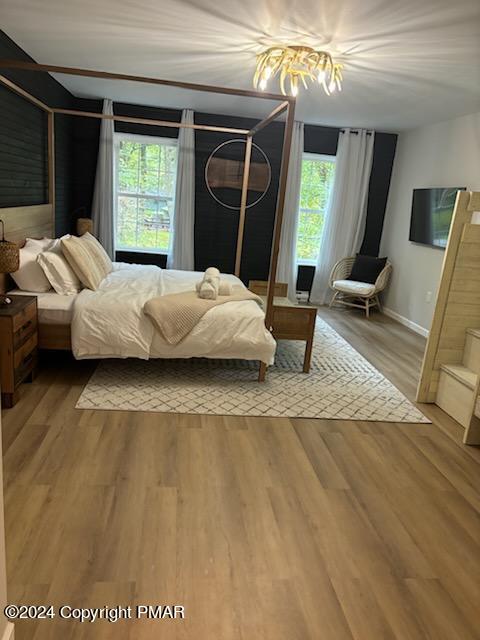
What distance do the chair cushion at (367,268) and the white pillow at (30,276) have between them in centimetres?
435

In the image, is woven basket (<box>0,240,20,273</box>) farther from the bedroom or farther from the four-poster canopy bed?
the four-poster canopy bed

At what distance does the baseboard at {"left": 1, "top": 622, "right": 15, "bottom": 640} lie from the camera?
1.34 m

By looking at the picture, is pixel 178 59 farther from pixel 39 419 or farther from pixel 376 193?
pixel 376 193

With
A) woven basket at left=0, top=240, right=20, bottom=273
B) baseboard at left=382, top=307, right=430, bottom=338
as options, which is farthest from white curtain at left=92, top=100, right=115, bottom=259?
baseboard at left=382, top=307, right=430, bottom=338

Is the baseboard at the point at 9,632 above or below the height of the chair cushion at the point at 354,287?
below

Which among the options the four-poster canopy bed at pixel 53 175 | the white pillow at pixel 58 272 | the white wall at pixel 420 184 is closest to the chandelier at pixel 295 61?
the four-poster canopy bed at pixel 53 175

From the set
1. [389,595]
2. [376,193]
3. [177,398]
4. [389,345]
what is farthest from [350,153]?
[389,595]

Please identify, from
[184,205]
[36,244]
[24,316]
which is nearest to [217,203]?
[184,205]

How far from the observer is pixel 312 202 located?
6738mm

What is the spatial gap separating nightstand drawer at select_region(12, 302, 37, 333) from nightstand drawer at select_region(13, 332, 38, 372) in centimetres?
14

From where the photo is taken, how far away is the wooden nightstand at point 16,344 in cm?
282

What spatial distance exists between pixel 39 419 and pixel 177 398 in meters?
0.91

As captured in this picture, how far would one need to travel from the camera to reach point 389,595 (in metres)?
1.77

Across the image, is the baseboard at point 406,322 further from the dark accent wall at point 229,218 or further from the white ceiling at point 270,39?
the white ceiling at point 270,39
